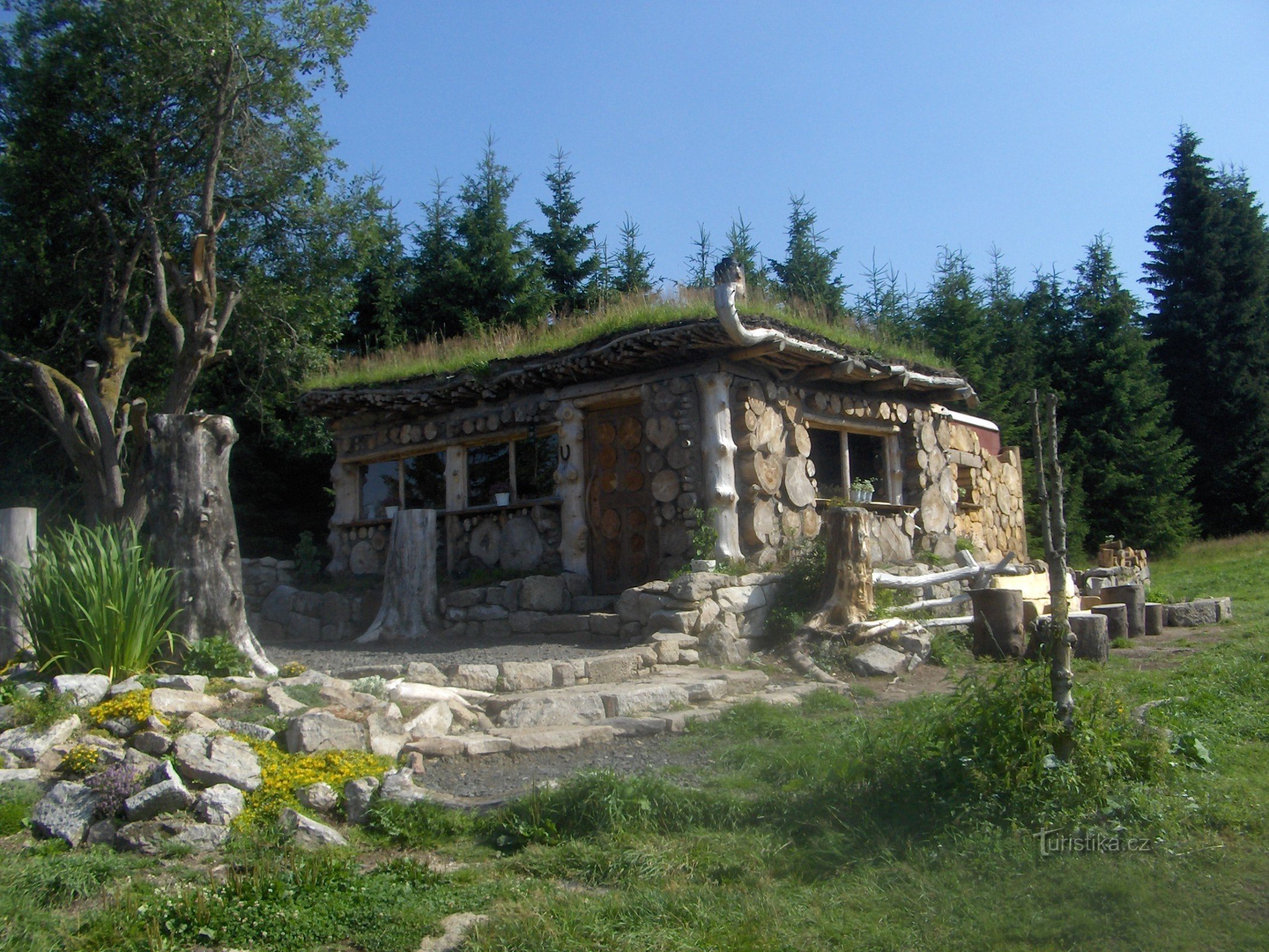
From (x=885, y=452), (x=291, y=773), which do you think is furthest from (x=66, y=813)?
(x=885, y=452)

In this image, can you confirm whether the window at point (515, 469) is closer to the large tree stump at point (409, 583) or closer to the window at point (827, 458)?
the large tree stump at point (409, 583)

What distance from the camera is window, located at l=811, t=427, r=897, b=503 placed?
1147 cm

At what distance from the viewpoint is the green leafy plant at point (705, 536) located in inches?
366

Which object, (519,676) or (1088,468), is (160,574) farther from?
(1088,468)

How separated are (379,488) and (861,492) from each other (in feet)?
20.6

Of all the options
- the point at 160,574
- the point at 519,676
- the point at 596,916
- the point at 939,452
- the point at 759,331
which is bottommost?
the point at 596,916

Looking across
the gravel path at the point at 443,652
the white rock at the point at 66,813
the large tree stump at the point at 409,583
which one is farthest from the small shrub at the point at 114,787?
the large tree stump at the point at 409,583

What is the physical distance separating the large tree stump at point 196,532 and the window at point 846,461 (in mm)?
6521

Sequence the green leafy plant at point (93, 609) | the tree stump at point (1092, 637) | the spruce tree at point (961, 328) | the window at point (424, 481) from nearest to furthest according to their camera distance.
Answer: the green leafy plant at point (93, 609)
the tree stump at point (1092, 637)
the window at point (424, 481)
the spruce tree at point (961, 328)

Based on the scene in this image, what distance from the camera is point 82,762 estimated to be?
4910mm

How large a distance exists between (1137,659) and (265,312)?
44.1 ft

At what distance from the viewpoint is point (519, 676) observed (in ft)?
23.5

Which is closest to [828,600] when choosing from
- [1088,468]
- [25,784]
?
[25,784]

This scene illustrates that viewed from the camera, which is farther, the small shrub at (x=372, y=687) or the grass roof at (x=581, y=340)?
the grass roof at (x=581, y=340)
